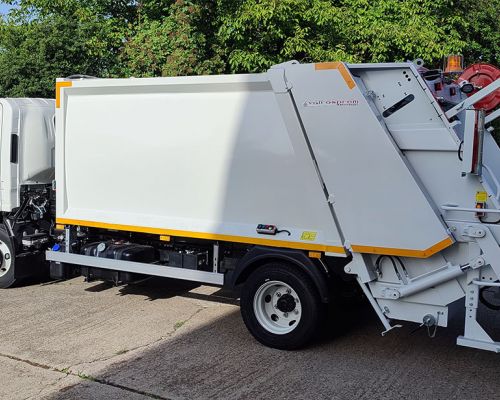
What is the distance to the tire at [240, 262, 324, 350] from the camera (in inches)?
201

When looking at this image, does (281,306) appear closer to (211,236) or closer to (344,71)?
(211,236)

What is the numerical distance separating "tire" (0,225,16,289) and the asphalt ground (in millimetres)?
687

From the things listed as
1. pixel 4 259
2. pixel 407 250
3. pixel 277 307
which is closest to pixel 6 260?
pixel 4 259

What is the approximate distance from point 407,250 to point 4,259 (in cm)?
536

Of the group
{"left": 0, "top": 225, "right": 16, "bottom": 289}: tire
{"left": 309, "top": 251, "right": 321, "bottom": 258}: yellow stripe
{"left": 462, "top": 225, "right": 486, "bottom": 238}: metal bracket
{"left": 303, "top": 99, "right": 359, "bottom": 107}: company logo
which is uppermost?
{"left": 303, "top": 99, "right": 359, "bottom": 107}: company logo

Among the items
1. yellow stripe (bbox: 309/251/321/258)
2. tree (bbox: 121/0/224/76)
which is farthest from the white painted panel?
tree (bbox: 121/0/224/76)

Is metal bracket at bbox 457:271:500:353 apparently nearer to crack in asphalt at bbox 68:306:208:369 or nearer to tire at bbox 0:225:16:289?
crack in asphalt at bbox 68:306:208:369

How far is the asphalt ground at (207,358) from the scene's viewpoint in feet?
14.8

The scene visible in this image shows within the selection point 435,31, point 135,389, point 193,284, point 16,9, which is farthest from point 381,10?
point 135,389

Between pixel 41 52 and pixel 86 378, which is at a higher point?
pixel 41 52

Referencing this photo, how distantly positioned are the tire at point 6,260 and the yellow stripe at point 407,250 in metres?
4.72

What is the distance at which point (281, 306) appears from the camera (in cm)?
533

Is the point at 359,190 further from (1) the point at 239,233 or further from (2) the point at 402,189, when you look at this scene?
(1) the point at 239,233

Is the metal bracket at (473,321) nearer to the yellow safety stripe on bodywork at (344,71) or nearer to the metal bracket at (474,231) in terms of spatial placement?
the metal bracket at (474,231)
